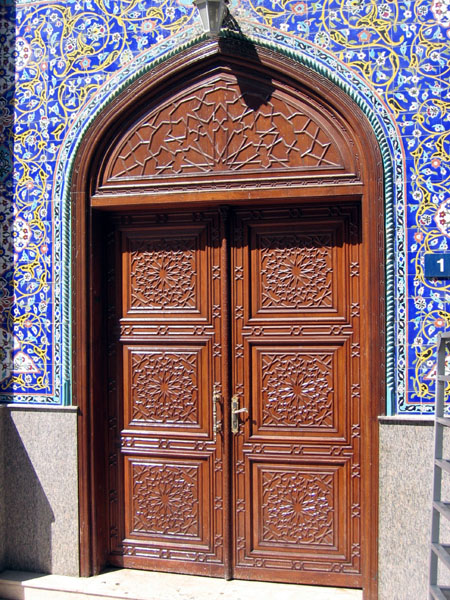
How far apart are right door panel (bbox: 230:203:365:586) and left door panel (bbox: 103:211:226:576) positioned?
0.16 meters

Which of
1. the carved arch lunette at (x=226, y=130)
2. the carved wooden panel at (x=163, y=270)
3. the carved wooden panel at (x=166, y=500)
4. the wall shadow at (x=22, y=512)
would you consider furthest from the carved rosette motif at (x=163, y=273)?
the wall shadow at (x=22, y=512)

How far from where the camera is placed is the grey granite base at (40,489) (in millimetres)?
4137

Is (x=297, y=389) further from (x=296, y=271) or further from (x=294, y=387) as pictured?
(x=296, y=271)

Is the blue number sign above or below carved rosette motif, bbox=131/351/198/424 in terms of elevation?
above

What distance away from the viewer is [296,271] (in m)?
4.05

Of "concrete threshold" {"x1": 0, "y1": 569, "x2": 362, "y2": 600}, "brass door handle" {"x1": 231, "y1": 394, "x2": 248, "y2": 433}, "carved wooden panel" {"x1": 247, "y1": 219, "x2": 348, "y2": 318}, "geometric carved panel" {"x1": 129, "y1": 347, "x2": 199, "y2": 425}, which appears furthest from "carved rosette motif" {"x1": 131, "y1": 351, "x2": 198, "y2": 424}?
"concrete threshold" {"x1": 0, "y1": 569, "x2": 362, "y2": 600}

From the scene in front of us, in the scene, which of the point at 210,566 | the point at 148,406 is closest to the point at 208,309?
the point at 148,406

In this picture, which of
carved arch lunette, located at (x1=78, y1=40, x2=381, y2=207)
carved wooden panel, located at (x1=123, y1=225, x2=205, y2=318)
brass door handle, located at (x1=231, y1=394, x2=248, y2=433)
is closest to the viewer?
carved arch lunette, located at (x1=78, y1=40, x2=381, y2=207)

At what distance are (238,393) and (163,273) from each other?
0.90 metres

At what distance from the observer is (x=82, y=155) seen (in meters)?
4.15

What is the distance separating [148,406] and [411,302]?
1.76m

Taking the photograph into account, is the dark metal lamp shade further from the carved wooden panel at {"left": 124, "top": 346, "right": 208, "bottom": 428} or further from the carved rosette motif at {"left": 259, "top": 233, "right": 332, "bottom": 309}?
the carved wooden panel at {"left": 124, "top": 346, "right": 208, "bottom": 428}

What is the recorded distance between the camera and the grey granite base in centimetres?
414

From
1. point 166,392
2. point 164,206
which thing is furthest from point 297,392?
point 164,206
